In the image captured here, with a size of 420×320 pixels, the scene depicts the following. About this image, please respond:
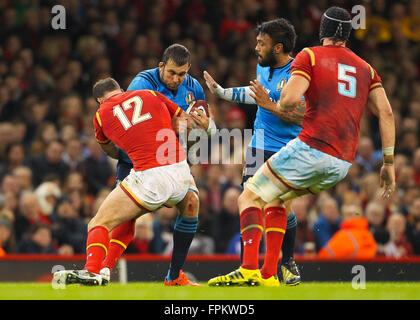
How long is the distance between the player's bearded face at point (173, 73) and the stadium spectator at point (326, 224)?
4.20 m

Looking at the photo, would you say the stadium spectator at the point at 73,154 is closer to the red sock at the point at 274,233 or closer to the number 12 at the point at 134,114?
the number 12 at the point at 134,114

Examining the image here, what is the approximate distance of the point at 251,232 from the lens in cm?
689

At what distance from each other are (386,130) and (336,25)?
926mm

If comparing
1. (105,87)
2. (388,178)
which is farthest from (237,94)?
(388,178)

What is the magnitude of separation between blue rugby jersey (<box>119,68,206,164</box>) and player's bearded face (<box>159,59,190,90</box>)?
0.40ft

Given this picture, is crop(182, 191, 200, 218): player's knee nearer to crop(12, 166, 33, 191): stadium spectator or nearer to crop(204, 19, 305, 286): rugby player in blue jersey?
crop(204, 19, 305, 286): rugby player in blue jersey

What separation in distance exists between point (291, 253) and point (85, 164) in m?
4.85

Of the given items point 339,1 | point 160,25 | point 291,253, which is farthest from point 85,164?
point 339,1

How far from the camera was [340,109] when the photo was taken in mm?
6457

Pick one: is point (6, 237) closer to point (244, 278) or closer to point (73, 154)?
point (73, 154)

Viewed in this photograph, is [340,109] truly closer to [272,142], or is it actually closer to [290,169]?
[290,169]

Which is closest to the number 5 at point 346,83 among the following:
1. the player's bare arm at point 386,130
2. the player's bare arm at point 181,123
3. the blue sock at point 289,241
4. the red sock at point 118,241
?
the player's bare arm at point 386,130

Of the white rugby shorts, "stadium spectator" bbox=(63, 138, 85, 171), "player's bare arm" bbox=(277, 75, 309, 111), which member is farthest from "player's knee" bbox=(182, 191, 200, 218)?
"stadium spectator" bbox=(63, 138, 85, 171)

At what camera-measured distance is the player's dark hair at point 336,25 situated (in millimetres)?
6609
